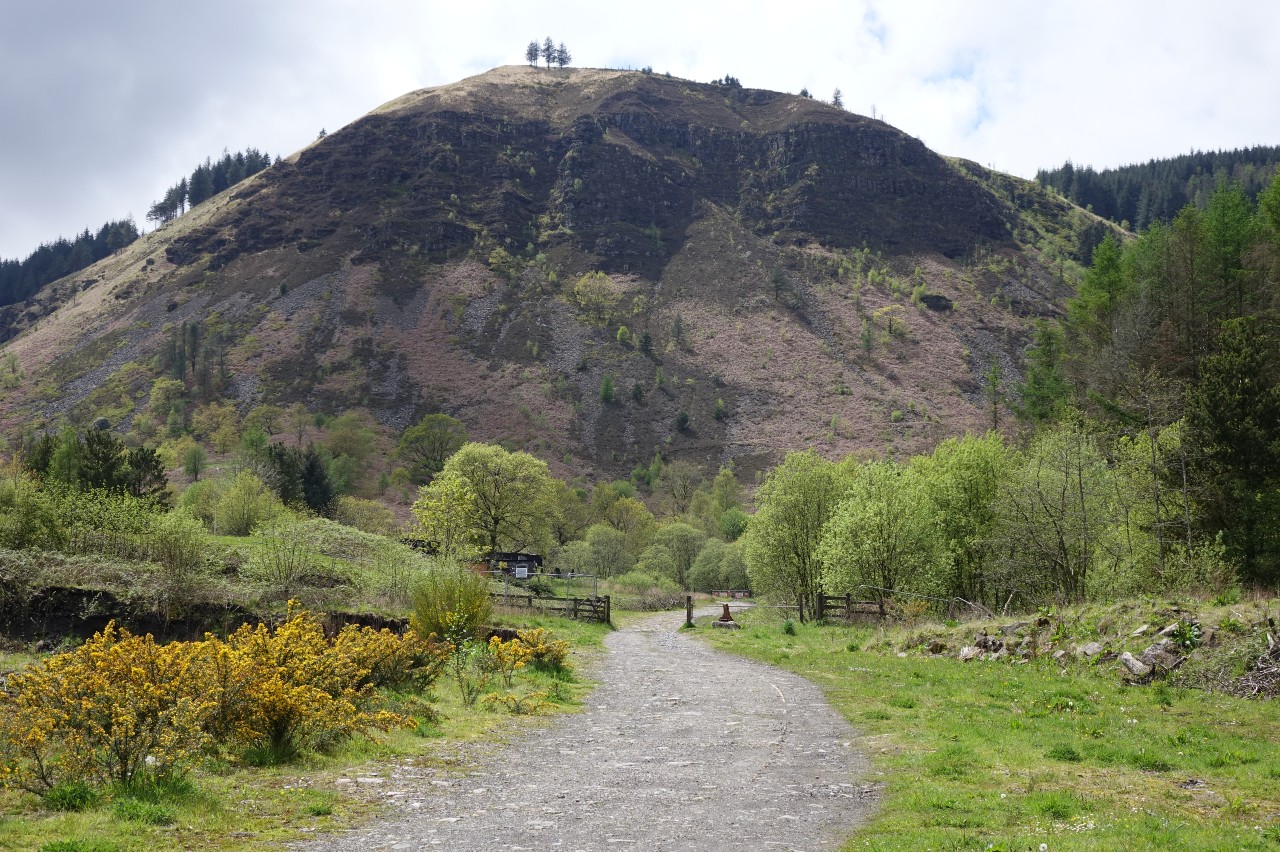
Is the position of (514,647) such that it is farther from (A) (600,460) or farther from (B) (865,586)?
(A) (600,460)

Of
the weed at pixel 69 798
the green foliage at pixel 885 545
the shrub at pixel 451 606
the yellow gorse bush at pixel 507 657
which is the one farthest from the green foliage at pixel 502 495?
the weed at pixel 69 798

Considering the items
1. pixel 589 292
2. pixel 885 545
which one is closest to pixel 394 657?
pixel 885 545

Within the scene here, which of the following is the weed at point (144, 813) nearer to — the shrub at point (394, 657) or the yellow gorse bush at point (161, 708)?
the yellow gorse bush at point (161, 708)

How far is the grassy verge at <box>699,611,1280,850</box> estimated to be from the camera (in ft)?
25.4

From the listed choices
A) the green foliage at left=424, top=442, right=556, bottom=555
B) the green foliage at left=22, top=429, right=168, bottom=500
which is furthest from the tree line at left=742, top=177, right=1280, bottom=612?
the green foliage at left=22, top=429, right=168, bottom=500

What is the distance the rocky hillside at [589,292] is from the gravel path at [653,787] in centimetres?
9673

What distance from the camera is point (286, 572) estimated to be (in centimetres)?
2642

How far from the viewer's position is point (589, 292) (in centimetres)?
15100

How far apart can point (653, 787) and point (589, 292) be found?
474 feet

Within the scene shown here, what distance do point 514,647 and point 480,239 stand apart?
15325 centimetres

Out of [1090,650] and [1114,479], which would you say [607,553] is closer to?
[1114,479]

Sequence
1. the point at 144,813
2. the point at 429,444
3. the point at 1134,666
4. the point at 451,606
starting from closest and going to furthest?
the point at 144,813, the point at 1134,666, the point at 451,606, the point at 429,444

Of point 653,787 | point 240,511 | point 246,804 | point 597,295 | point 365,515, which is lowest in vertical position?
point 653,787

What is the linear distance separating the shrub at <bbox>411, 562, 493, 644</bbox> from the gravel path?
5.02 metres
